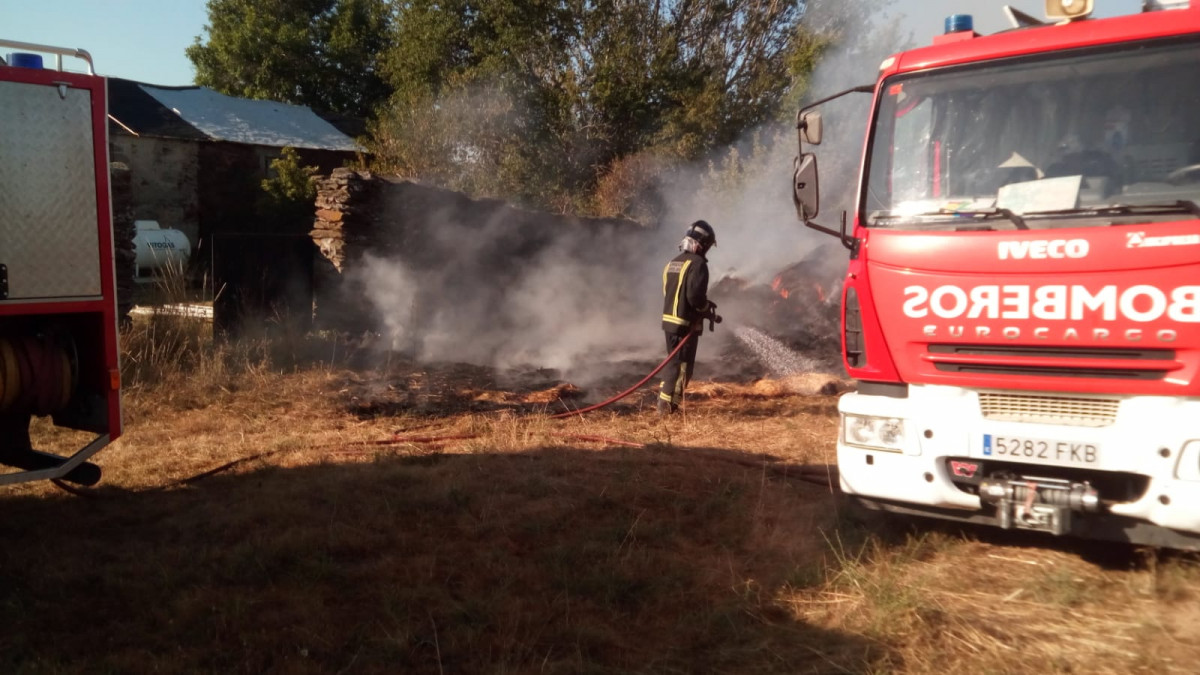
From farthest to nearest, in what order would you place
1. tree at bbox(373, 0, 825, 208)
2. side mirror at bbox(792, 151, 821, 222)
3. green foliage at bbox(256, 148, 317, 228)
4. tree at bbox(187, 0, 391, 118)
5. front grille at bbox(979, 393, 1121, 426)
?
tree at bbox(187, 0, 391, 118) < tree at bbox(373, 0, 825, 208) < green foliage at bbox(256, 148, 317, 228) < side mirror at bbox(792, 151, 821, 222) < front grille at bbox(979, 393, 1121, 426)

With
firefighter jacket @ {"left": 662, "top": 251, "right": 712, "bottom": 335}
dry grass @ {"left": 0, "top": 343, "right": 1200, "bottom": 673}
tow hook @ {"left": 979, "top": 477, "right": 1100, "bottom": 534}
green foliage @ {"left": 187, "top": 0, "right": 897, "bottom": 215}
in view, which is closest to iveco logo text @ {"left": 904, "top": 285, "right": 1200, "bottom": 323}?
tow hook @ {"left": 979, "top": 477, "right": 1100, "bottom": 534}

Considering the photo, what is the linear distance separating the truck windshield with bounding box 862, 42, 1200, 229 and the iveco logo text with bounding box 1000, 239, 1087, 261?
0.11 m

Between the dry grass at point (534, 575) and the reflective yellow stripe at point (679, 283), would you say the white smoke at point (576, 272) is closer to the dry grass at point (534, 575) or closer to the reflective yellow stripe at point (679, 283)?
the reflective yellow stripe at point (679, 283)

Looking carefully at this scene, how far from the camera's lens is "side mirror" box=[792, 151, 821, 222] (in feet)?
17.4

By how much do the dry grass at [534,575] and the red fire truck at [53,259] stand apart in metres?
0.70

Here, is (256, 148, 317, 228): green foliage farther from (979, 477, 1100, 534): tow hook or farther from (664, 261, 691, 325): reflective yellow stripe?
(979, 477, 1100, 534): tow hook

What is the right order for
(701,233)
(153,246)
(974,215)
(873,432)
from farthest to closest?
(153,246)
(701,233)
(873,432)
(974,215)

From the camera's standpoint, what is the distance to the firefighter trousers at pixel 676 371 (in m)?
8.91

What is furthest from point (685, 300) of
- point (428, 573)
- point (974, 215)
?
point (428, 573)

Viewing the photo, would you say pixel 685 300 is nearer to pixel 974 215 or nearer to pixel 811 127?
pixel 811 127

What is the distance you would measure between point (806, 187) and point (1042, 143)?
4.06 ft

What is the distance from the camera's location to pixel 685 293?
8.77 metres

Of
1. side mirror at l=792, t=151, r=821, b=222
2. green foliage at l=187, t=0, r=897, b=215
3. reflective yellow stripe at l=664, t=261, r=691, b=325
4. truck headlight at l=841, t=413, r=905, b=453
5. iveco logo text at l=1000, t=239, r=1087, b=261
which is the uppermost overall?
green foliage at l=187, t=0, r=897, b=215

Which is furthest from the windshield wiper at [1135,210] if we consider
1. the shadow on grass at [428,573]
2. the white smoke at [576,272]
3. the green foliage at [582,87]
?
the green foliage at [582,87]
